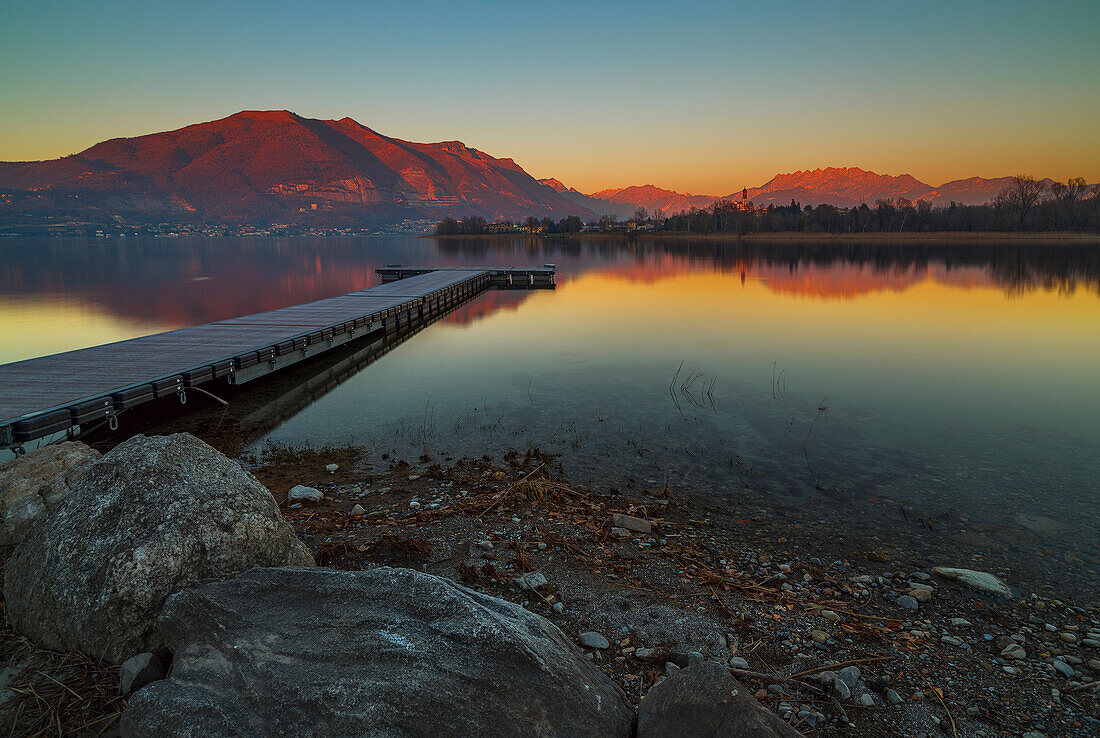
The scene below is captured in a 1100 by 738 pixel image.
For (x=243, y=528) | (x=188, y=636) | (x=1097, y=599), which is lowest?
(x=1097, y=599)

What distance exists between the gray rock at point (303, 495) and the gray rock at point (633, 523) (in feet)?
16.7

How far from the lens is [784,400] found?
1708cm

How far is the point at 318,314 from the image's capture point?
26594 millimetres

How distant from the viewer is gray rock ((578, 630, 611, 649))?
5613mm

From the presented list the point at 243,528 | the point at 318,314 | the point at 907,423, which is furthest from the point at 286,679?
the point at 318,314

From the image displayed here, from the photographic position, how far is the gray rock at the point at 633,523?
8688 mm

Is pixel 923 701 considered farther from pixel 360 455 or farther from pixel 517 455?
pixel 360 455

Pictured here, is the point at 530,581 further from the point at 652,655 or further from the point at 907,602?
the point at 907,602

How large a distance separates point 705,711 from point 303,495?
8.33 meters

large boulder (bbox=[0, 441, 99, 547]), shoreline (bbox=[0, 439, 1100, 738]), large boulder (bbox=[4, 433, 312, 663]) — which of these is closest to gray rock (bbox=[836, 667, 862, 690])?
shoreline (bbox=[0, 439, 1100, 738])

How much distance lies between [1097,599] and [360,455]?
40.5 ft

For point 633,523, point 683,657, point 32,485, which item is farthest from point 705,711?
point 32,485

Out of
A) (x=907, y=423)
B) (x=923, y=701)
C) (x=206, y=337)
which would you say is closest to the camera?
(x=923, y=701)

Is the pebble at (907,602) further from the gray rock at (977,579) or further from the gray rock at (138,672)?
the gray rock at (138,672)
